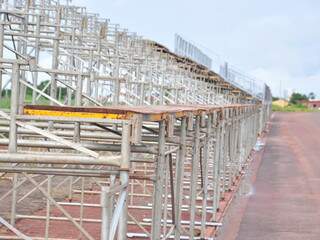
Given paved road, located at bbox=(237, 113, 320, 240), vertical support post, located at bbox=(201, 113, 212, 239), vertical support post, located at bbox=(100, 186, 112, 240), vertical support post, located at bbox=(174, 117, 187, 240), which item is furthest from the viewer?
paved road, located at bbox=(237, 113, 320, 240)

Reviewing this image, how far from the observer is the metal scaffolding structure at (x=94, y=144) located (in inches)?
250

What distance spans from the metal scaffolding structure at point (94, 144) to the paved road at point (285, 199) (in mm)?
873

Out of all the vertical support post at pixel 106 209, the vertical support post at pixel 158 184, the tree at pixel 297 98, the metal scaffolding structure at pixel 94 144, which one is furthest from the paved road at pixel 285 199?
the tree at pixel 297 98

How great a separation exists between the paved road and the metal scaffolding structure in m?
0.87

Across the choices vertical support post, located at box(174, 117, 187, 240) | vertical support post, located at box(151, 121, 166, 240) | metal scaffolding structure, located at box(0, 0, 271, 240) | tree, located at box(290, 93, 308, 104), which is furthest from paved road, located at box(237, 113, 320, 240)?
tree, located at box(290, 93, 308, 104)

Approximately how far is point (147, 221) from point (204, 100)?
51.2 ft

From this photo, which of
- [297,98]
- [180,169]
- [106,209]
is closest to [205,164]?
[180,169]

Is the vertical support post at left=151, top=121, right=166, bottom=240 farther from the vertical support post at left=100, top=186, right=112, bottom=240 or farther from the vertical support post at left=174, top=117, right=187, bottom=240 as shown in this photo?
the vertical support post at left=100, top=186, right=112, bottom=240

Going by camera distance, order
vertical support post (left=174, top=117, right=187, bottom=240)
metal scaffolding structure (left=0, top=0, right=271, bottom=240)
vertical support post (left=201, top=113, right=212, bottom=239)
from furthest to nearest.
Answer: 1. vertical support post (left=201, top=113, right=212, bottom=239)
2. vertical support post (left=174, top=117, right=187, bottom=240)
3. metal scaffolding structure (left=0, top=0, right=271, bottom=240)

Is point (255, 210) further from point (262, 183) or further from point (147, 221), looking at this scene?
point (262, 183)

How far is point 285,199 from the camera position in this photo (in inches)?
778

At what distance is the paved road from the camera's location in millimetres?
15109

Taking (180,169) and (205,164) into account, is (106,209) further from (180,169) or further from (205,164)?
(205,164)

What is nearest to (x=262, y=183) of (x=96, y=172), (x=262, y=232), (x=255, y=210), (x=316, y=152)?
(x=255, y=210)
